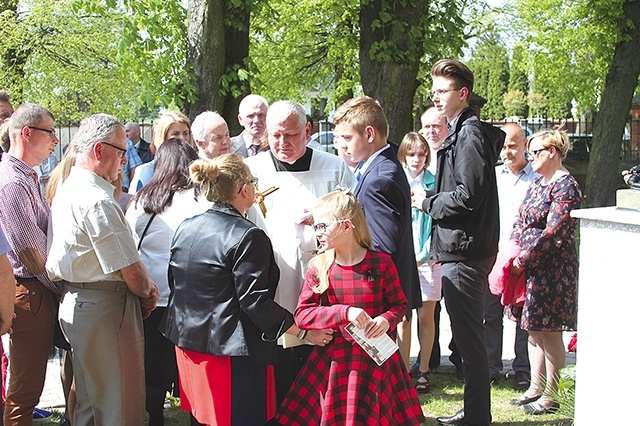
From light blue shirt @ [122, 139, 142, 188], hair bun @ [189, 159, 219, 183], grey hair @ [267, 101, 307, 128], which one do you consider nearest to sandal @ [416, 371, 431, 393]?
grey hair @ [267, 101, 307, 128]

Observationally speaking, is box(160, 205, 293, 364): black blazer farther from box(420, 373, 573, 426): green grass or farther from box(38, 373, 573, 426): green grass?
box(420, 373, 573, 426): green grass

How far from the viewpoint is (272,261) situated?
4066 millimetres

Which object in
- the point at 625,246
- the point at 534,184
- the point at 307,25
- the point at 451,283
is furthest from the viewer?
the point at 307,25

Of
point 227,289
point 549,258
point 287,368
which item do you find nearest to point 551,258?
point 549,258

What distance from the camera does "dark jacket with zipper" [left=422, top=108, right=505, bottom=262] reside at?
4676 millimetres

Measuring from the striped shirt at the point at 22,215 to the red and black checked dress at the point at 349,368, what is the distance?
161 cm

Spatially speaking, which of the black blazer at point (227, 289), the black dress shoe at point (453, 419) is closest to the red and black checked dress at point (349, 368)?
the black blazer at point (227, 289)

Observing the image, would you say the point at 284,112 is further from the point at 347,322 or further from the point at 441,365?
the point at 441,365

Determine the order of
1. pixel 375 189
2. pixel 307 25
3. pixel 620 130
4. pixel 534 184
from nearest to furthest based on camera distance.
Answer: pixel 375 189, pixel 534 184, pixel 620 130, pixel 307 25

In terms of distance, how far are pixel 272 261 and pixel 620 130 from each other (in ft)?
42.9

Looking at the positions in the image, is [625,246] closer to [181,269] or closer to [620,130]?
[181,269]

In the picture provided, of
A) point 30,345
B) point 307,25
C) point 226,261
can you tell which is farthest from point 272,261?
point 307,25

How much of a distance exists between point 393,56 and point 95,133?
252 inches

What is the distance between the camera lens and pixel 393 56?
1003 centimetres
